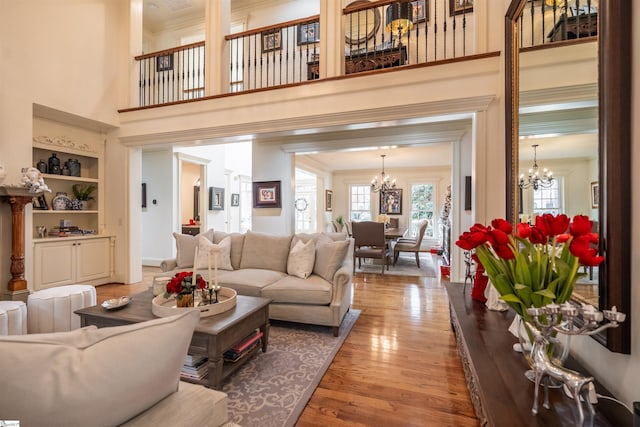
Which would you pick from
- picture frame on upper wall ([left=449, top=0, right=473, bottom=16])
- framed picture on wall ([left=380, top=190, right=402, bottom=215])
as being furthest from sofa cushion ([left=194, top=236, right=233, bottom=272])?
framed picture on wall ([left=380, top=190, right=402, bottom=215])

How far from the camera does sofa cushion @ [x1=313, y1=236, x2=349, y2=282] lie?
3.10 metres

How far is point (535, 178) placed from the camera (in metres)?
1.90

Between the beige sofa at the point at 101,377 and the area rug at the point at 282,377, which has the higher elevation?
the beige sofa at the point at 101,377

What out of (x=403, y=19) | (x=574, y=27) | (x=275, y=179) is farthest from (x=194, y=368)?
(x=403, y=19)

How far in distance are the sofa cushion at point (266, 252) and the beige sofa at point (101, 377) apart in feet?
8.79

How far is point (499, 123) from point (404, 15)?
6.62ft

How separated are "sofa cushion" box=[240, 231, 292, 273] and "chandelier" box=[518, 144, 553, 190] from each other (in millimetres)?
2511

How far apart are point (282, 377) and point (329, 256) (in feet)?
4.52

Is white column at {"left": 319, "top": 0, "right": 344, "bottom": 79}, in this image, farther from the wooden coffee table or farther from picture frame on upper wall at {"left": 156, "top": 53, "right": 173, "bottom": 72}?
the wooden coffee table

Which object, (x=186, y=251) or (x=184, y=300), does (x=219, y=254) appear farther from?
(x=184, y=300)

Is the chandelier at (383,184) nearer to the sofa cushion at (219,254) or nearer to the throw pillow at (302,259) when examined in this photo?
the throw pillow at (302,259)

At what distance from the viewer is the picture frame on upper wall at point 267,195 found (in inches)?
217

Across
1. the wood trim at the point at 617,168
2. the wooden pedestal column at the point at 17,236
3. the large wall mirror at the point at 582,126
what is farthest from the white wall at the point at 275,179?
Answer: the wood trim at the point at 617,168

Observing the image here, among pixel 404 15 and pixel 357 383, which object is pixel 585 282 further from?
pixel 404 15
